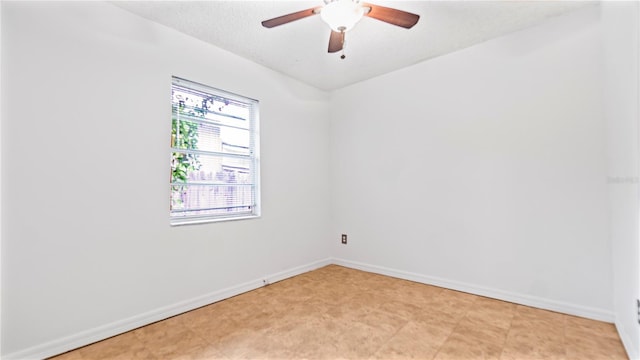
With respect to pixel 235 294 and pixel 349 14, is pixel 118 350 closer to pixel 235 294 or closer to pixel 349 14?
pixel 235 294

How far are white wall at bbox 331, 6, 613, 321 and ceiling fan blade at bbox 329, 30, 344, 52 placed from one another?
1381 mm

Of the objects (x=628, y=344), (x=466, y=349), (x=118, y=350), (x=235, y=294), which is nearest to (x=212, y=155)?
(x=235, y=294)

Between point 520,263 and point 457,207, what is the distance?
69cm

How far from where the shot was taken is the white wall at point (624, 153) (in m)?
1.55

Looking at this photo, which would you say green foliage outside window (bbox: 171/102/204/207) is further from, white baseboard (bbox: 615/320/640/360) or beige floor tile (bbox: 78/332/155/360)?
white baseboard (bbox: 615/320/640/360)

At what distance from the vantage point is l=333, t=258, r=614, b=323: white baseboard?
2.14m

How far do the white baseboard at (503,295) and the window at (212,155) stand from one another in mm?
1686

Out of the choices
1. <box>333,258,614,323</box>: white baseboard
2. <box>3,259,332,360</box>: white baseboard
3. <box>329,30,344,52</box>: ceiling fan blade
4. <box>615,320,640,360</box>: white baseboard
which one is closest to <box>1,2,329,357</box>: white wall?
<box>3,259,332,360</box>: white baseboard

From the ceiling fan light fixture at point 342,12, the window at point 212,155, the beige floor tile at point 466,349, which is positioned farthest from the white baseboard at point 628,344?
the window at point 212,155

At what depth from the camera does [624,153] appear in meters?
1.73

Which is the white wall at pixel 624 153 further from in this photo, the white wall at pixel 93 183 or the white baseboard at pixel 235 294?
the white wall at pixel 93 183

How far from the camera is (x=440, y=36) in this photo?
2.57 m

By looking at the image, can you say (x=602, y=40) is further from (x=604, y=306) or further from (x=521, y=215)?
(x=604, y=306)

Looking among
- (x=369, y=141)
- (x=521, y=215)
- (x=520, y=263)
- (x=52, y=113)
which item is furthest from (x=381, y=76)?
(x=52, y=113)
